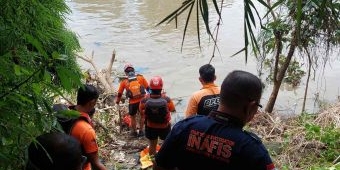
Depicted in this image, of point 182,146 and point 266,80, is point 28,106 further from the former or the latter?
point 266,80

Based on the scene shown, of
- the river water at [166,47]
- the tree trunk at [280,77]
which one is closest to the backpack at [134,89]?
the river water at [166,47]

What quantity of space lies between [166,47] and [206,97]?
10.3 meters

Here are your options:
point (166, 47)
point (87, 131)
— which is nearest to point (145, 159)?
point (87, 131)

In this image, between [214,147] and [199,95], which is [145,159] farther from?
[214,147]

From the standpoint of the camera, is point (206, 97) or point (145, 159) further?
point (145, 159)

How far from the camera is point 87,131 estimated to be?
3.42 metres

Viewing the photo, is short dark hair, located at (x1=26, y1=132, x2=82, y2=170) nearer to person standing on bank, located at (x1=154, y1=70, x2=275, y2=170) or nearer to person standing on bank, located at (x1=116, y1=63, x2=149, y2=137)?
person standing on bank, located at (x1=154, y1=70, x2=275, y2=170)

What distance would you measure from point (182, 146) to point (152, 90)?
4.24 meters

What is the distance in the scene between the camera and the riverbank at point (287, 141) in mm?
5812

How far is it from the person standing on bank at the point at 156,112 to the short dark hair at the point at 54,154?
4472 millimetres

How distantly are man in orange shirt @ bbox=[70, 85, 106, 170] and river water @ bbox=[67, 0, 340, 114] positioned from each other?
6045 millimetres

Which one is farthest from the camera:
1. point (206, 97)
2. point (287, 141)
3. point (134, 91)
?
point (134, 91)

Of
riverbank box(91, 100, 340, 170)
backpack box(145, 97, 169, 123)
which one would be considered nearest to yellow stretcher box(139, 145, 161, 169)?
riverbank box(91, 100, 340, 170)

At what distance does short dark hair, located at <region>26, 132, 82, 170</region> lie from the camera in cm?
190
